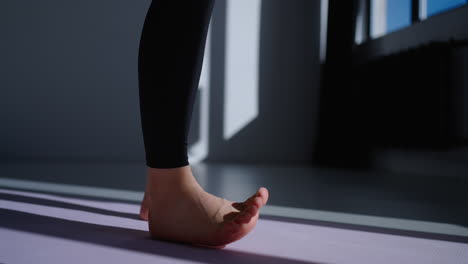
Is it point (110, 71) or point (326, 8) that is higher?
point (326, 8)

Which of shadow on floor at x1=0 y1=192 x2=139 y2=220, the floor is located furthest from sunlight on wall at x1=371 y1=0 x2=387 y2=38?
shadow on floor at x1=0 y1=192 x2=139 y2=220

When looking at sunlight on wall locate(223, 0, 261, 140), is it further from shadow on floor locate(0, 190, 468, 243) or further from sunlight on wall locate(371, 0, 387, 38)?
shadow on floor locate(0, 190, 468, 243)

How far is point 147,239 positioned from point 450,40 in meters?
2.54

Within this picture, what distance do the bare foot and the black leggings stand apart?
0.04 metres

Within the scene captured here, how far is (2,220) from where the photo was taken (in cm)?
95

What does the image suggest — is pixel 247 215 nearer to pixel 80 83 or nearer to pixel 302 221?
pixel 302 221

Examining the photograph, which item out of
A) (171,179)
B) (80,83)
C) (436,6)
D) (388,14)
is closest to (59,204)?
(171,179)

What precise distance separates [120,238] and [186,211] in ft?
0.50

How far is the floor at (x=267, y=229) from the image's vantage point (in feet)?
2.29

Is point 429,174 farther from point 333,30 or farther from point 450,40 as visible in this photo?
point 333,30

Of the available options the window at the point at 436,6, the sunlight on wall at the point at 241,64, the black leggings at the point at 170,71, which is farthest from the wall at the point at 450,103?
the black leggings at the point at 170,71

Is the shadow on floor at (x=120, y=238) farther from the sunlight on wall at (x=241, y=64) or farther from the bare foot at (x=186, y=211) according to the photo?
the sunlight on wall at (x=241, y=64)

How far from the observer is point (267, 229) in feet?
3.21

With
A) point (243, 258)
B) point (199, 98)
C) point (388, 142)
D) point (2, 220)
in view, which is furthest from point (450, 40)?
point (2, 220)
